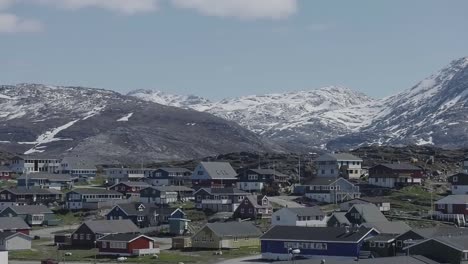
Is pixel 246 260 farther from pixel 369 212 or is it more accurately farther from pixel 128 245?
pixel 369 212

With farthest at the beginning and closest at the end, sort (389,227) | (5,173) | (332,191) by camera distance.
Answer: (5,173) < (332,191) < (389,227)

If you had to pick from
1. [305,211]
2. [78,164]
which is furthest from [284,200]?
[78,164]

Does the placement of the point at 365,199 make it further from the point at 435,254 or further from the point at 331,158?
the point at 435,254

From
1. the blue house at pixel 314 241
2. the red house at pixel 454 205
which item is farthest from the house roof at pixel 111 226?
the red house at pixel 454 205

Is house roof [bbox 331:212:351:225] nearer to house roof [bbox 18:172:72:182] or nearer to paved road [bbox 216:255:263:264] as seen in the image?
paved road [bbox 216:255:263:264]

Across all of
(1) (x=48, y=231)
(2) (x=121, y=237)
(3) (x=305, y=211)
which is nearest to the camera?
(2) (x=121, y=237)

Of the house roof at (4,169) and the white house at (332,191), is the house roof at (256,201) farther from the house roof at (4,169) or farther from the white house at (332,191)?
the house roof at (4,169)

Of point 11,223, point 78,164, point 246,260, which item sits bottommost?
point 246,260
